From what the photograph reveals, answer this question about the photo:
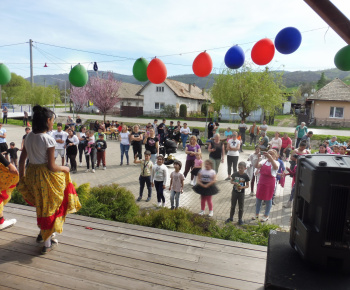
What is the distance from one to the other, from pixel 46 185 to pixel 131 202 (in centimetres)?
262

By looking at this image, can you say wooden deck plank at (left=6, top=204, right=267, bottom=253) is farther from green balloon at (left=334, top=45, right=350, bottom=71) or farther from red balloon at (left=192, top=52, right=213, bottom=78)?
red balloon at (left=192, top=52, right=213, bottom=78)

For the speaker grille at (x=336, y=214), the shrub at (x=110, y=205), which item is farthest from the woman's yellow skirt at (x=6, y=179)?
the speaker grille at (x=336, y=214)

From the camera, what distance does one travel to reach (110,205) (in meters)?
5.29

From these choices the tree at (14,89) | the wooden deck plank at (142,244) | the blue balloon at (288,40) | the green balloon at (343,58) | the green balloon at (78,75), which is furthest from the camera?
the tree at (14,89)

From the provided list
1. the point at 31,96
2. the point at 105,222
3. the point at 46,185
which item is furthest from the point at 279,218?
the point at 31,96

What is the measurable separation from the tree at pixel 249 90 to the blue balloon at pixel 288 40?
16171 mm

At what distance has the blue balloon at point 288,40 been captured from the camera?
4745 millimetres

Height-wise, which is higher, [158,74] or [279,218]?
[158,74]

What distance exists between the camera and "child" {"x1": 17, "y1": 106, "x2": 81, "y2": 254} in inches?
115

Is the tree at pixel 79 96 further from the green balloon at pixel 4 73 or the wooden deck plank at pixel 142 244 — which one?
the wooden deck plank at pixel 142 244

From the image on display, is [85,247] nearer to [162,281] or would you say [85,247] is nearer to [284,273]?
[162,281]

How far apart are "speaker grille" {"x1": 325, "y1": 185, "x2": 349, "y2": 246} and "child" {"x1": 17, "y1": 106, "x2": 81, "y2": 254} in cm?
262

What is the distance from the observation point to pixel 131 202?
17.7 feet

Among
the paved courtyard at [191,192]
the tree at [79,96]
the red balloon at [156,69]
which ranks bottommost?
the paved courtyard at [191,192]
